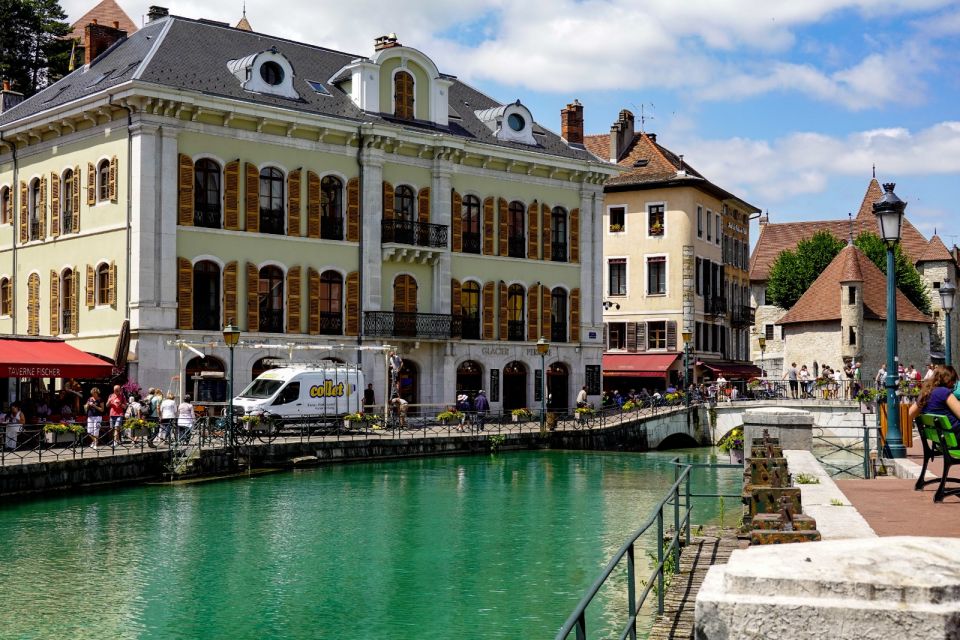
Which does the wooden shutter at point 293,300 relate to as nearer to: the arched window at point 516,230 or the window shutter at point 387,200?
the window shutter at point 387,200

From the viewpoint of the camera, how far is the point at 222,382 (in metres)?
34.7

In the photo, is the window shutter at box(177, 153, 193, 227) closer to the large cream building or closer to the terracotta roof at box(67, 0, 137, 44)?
the large cream building

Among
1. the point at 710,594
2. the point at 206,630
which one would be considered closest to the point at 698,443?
the point at 206,630

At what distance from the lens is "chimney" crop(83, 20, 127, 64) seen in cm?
3966

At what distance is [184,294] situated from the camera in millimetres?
34562

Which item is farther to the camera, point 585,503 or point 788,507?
point 585,503

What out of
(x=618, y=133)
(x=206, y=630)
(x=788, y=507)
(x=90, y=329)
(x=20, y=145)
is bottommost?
(x=206, y=630)

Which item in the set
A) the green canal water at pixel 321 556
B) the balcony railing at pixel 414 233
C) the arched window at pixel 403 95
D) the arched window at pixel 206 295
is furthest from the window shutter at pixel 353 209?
the green canal water at pixel 321 556

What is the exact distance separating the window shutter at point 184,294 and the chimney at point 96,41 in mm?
9153

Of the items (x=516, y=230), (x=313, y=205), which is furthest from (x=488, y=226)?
(x=313, y=205)

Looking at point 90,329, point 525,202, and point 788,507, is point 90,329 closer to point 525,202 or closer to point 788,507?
point 525,202

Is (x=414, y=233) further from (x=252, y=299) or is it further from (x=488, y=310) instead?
(x=252, y=299)

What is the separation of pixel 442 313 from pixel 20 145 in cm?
1465

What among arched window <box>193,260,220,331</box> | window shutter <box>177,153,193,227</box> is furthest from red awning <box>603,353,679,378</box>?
window shutter <box>177,153,193,227</box>
